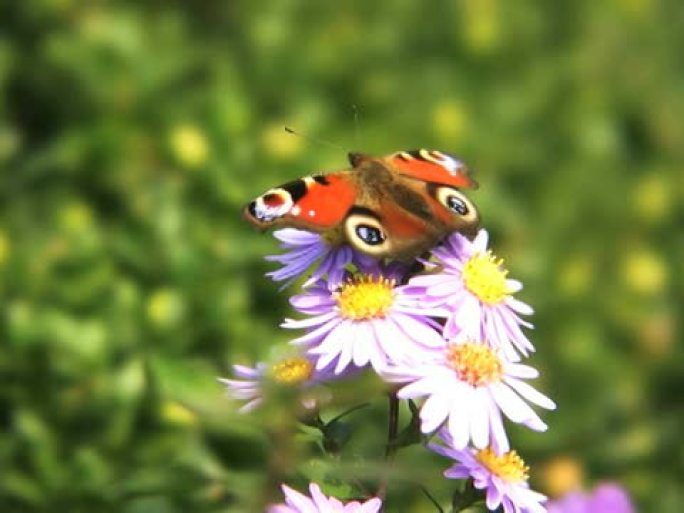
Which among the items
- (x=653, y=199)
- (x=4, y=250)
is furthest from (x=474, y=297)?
(x=653, y=199)

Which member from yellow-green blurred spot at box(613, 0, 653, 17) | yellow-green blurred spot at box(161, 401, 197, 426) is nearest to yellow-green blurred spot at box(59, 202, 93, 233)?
yellow-green blurred spot at box(161, 401, 197, 426)

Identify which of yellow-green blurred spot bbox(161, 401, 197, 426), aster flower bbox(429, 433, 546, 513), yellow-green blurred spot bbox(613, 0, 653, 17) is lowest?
aster flower bbox(429, 433, 546, 513)

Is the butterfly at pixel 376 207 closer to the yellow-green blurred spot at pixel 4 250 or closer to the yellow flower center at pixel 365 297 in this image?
the yellow flower center at pixel 365 297

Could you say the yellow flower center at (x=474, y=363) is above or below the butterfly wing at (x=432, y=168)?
below

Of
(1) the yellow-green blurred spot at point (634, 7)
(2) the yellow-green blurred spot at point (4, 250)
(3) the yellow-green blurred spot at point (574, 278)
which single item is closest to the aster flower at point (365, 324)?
(2) the yellow-green blurred spot at point (4, 250)

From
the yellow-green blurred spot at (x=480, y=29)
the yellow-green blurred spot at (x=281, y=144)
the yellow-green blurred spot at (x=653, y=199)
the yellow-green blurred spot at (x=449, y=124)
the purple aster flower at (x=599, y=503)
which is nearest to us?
the purple aster flower at (x=599, y=503)

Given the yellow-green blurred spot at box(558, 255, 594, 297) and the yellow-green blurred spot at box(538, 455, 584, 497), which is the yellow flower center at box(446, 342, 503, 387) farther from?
the yellow-green blurred spot at box(558, 255, 594, 297)
